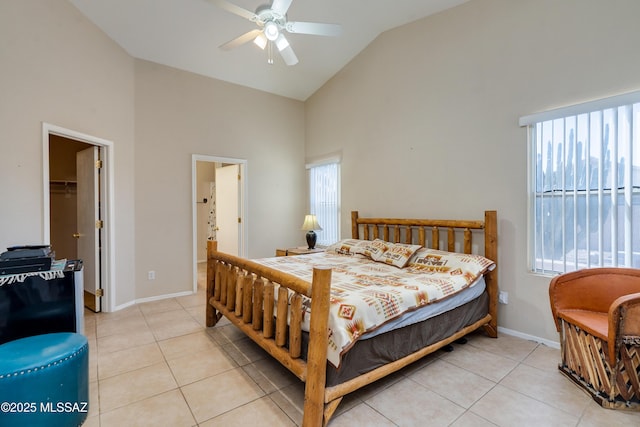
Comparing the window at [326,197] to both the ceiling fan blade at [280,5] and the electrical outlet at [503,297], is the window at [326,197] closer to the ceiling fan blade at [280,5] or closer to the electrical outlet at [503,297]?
the electrical outlet at [503,297]

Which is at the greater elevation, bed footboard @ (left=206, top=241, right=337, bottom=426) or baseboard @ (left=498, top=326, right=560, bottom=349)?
bed footboard @ (left=206, top=241, right=337, bottom=426)

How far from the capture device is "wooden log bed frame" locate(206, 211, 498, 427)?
1.65m

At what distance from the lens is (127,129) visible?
3.82 meters

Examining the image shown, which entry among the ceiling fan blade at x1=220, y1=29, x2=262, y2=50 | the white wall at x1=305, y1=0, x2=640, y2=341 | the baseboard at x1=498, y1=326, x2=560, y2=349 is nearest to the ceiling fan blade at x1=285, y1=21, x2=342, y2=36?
A: the ceiling fan blade at x1=220, y1=29, x2=262, y2=50

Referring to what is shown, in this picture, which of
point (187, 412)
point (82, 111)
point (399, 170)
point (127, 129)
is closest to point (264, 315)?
point (187, 412)

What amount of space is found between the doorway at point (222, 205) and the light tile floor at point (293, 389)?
6.52 ft

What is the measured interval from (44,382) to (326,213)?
3950 mm

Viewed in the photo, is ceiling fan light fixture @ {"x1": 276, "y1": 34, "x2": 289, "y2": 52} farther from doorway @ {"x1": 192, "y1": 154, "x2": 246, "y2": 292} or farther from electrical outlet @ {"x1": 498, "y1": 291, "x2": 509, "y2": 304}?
electrical outlet @ {"x1": 498, "y1": 291, "x2": 509, "y2": 304}

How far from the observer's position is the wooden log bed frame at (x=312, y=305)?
1.65m

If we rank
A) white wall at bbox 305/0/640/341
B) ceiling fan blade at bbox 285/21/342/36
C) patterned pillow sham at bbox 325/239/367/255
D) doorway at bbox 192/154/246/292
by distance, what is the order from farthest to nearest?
doorway at bbox 192/154/246/292 < patterned pillow sham at bbox 325/239/367/255 < ceiling fan blade at bbox 285/21/342/36 < white wall at bbox 305/0/640/341

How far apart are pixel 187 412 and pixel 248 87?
14.6 ft

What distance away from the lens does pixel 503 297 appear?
9.70 ft

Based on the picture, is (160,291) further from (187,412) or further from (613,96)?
(613,96)

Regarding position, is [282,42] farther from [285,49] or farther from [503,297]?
[503,297]
